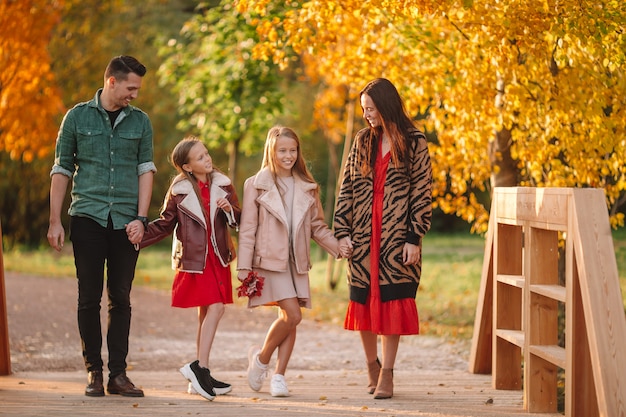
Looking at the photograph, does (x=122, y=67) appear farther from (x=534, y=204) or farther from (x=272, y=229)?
(x=534, y=204)

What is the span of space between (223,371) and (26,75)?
8.56m

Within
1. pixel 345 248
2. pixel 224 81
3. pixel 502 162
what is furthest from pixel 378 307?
pixel 224 81

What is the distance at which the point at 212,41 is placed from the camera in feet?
39.9

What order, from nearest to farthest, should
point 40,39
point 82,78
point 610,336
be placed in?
1. point 610,336
2. point 40,39
3. point 82,78

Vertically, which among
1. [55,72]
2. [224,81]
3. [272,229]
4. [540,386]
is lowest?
[540,386]

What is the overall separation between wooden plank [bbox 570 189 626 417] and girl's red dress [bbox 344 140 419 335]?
3.99 ft

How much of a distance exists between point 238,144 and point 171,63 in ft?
6.91

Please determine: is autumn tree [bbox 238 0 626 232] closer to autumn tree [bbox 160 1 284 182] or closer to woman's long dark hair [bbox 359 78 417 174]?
woman's long dark hair [bbox 359 78 417 174]

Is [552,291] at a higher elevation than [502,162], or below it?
below

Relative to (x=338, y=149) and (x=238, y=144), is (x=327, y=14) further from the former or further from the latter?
(x=338, y=149)

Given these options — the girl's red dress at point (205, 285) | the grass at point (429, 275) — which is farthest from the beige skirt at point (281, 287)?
the grass at point (429, 275)

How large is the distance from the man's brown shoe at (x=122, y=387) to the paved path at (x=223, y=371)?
0.06m

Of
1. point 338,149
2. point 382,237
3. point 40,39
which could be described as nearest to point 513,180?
point 382,237

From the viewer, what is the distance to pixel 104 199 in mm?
5223
